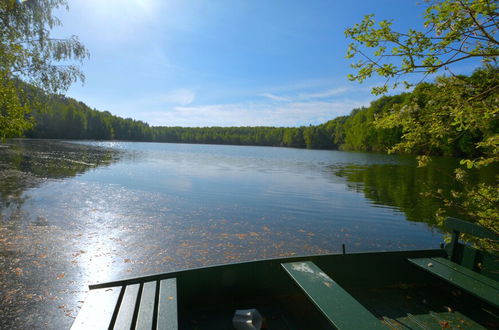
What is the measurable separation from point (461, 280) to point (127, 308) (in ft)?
15.4

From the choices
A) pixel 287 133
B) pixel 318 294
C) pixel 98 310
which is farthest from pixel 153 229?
pixel 287 133

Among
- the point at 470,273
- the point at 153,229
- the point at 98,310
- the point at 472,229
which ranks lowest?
the point at 153,229

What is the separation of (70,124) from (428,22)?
128 metres

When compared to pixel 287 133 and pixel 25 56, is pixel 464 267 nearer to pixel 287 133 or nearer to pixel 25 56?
pixel 25 56

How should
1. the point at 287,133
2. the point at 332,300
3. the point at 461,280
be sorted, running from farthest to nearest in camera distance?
1. the point at 287,133
2. the point at 461,280
3. the point at 332,300

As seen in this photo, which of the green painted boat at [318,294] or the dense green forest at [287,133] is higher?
the dense green forest at [287,133]

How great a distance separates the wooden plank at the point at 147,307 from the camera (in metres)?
2.82

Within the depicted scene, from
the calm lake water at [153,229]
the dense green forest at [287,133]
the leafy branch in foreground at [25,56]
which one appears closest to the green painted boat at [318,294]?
the calm lake water at [153,229]

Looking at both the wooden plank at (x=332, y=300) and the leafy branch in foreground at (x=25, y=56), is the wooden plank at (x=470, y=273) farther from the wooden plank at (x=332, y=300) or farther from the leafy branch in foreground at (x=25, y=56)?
the leafy branch in foreground at (x=25, y=56)

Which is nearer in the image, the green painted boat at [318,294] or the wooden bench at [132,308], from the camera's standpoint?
the wooden bench at [132,308]

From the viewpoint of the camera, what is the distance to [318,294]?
3.39 m

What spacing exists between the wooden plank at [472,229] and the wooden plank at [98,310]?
520cm

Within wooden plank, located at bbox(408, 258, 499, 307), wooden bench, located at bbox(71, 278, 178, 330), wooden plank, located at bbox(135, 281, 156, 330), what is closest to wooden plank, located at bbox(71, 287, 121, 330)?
wooden bench, located at bbox(71, 278, 178, 330)

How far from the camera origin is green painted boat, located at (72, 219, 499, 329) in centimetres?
307
